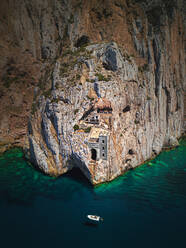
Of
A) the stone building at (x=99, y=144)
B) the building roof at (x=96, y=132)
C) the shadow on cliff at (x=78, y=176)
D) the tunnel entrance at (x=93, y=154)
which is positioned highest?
the building roof at (x=96, y=132)

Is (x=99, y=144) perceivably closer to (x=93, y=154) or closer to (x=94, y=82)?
(x=93, y=154)

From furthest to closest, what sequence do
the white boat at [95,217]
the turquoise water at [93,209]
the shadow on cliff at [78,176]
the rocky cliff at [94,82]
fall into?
1. the rocky cliff at [94,82]
2. the shadow on cliff at [78,176]
3. the white boat at [95,217]
4. the turquoise water at [93,209]

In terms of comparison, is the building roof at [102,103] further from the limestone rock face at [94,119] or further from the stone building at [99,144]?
the stone building at [99,144]

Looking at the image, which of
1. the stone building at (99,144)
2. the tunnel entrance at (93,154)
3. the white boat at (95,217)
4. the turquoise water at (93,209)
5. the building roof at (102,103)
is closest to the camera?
the turquoise water at (93,209)

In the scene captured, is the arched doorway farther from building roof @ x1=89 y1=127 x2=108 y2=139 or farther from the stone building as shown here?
building roof @ x1=89 y1=127 x2=108 y2=139

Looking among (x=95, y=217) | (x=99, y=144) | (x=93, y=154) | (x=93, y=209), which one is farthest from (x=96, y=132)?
(x=95, y=217)

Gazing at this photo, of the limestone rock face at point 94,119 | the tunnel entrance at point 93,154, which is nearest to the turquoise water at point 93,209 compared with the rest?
the limestone rock face at point 94,119

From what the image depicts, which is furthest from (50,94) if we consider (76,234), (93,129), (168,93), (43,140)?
(168,93)
